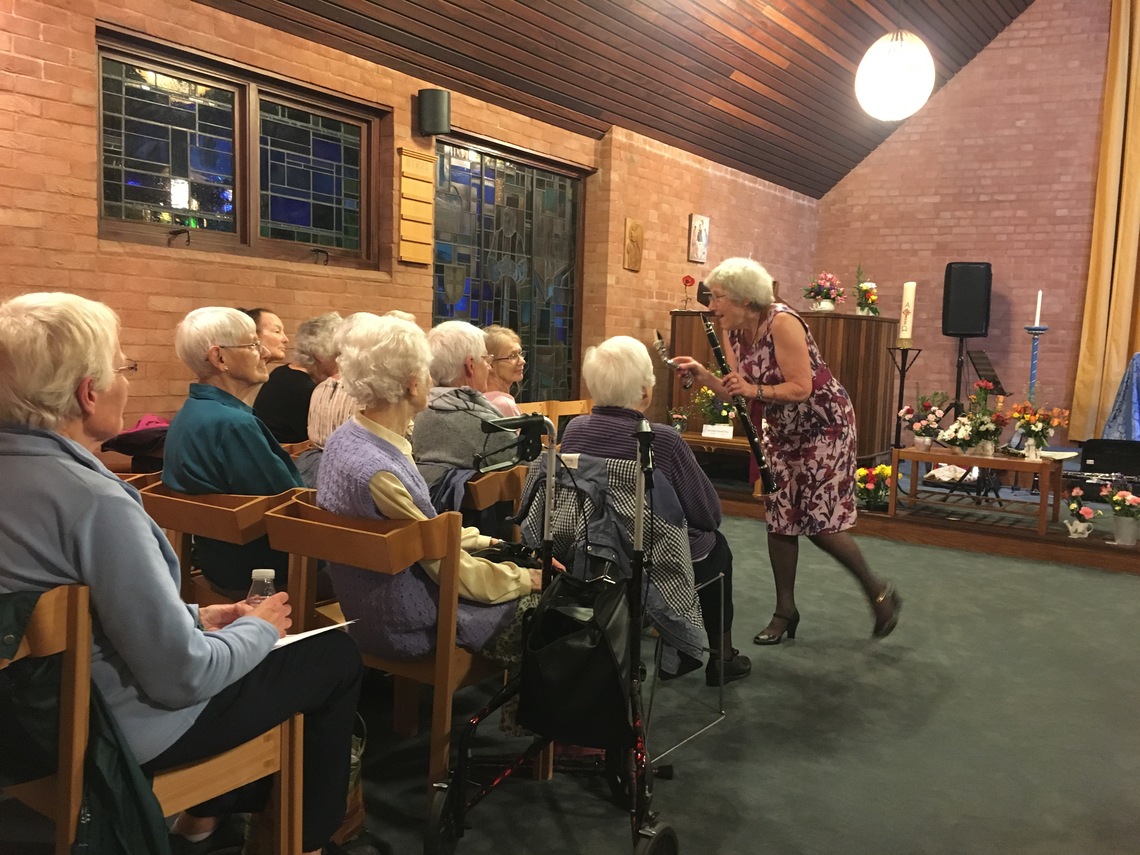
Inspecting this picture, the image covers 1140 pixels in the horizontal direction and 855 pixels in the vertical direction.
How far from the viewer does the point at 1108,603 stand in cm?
434

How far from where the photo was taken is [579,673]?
198 cm

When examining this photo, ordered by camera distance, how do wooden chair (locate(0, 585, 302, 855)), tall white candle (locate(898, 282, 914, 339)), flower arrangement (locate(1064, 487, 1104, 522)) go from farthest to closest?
tall white candle (locate(898, 282, 914, 339))
flower arrangement (locate(1064, 487, 1104, 522))
wooden chair (locate(0, 585, 302, 855))

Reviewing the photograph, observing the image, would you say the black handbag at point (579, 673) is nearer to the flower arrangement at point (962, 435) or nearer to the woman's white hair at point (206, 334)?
the woman's white hair at point (206, 334)

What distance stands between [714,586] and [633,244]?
4.55 metres

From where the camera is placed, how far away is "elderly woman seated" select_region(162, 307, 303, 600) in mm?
2402

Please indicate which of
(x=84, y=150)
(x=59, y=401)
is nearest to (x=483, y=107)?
(x=84, y=150)

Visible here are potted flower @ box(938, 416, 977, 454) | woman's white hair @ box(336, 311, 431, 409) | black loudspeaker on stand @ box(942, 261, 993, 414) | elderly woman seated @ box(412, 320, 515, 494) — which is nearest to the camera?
woman's white hair @ box(336, 311, 431, 409)

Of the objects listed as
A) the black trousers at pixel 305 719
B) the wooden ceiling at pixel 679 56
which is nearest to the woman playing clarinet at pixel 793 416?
the black trousers at pixel 305 719

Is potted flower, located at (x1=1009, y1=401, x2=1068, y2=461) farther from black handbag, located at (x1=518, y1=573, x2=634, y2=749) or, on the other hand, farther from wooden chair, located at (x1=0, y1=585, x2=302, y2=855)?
wooden chair, located at (x1=0, y1=585, x2=302, y2=855)

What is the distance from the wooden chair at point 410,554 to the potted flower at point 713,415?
4.69 metres

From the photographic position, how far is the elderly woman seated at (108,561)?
1.37 meters

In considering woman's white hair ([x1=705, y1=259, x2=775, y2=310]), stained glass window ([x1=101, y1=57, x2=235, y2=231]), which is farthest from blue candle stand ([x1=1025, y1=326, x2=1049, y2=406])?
stained glass window ([x1=101, y1=57, x2=235, y2=231])

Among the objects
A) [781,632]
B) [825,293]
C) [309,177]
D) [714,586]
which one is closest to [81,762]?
[714,586]

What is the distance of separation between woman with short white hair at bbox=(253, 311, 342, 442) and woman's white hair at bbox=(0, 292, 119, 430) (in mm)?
2026
